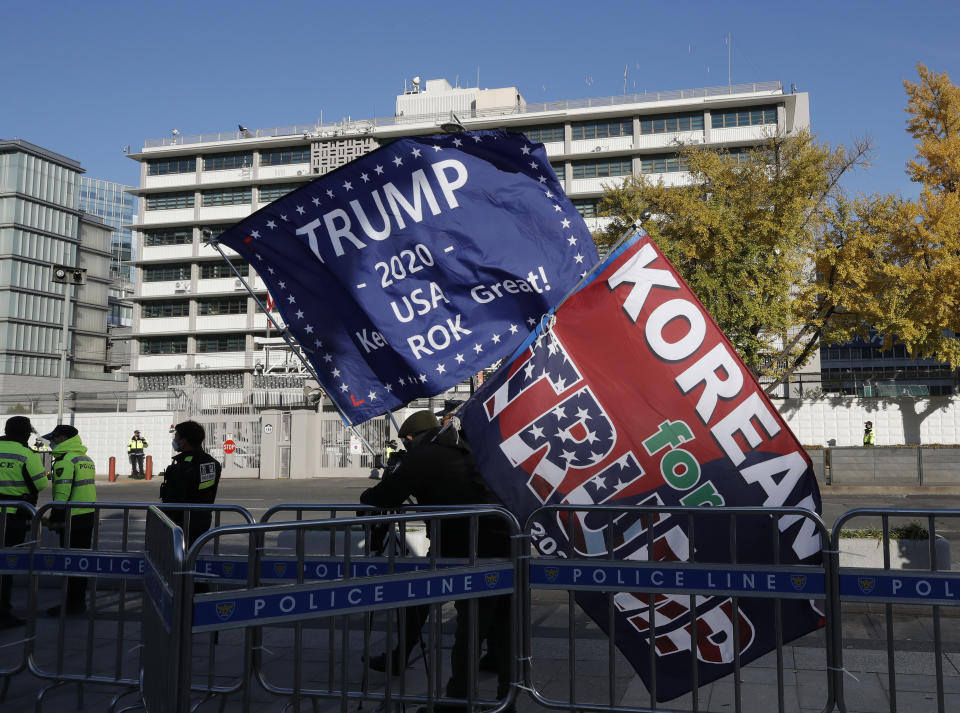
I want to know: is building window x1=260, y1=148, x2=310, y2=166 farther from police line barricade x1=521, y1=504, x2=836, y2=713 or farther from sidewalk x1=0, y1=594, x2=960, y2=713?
police line barricade x1=521, y1=504, x2=836, y2=713

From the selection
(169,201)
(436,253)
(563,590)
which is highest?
(169,201)

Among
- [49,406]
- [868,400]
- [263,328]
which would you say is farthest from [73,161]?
[868,400]

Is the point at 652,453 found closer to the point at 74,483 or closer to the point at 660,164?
the point at 74,483

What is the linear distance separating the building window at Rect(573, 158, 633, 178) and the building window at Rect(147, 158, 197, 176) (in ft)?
96.7

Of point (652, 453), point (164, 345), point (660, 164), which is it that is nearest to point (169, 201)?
point (164, 345)

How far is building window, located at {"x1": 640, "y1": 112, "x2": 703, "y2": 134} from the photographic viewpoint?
55969 mm

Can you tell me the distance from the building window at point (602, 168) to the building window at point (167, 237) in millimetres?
29778

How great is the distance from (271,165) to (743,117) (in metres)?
33.7

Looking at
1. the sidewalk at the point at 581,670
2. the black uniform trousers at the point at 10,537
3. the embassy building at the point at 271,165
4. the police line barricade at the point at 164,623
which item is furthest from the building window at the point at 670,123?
the police line barricade at the point at 164,623

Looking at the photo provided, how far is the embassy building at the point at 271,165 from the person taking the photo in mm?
55969

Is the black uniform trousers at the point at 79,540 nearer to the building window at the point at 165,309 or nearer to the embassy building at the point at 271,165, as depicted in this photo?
the embassy building at the point at 271,165

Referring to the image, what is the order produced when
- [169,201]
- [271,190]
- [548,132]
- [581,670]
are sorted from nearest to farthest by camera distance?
[581,670], [548,132], [271,190], [169,201]

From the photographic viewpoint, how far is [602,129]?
5791 cm

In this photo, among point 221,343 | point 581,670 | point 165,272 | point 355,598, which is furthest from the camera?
point 165,272
